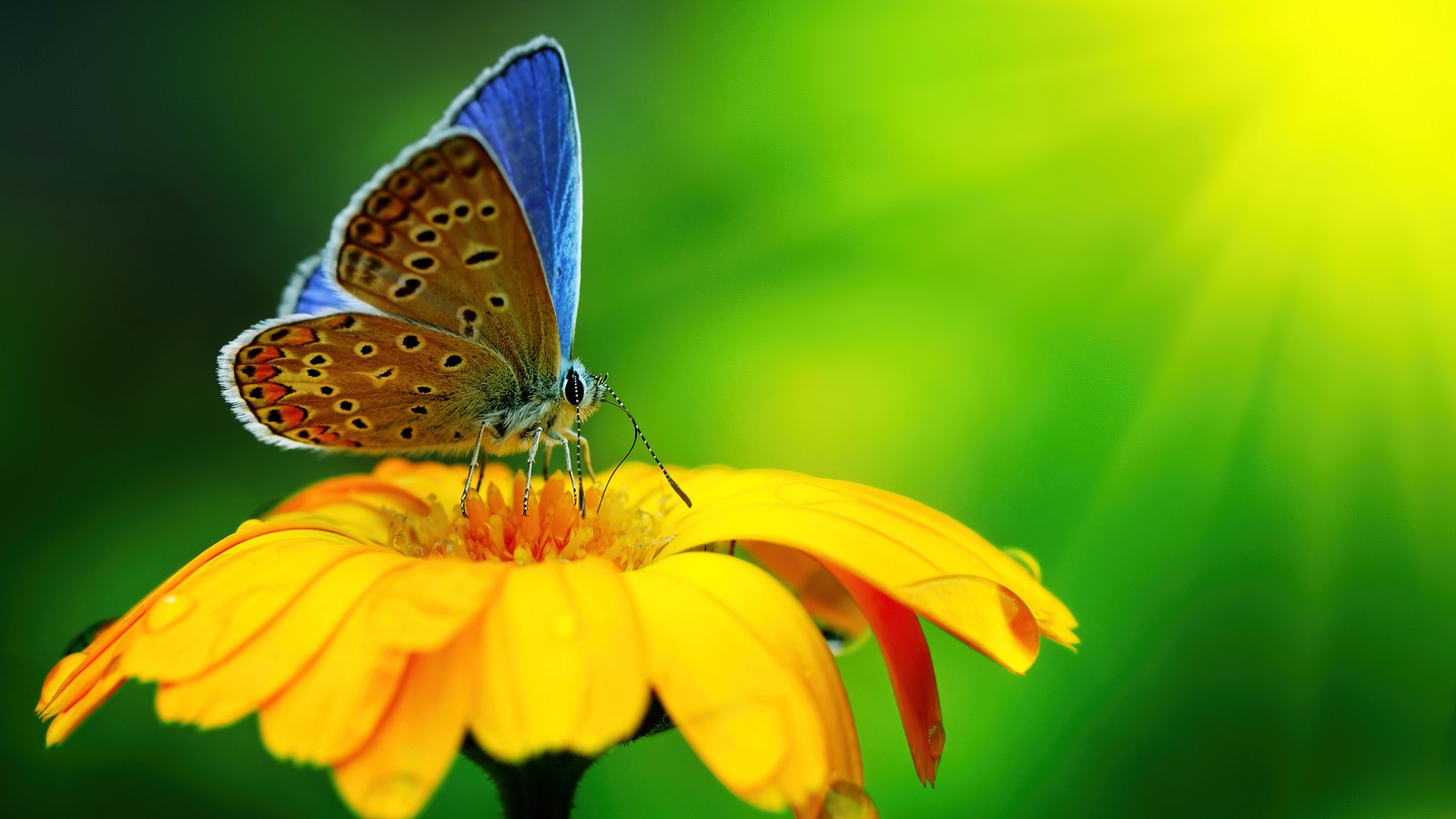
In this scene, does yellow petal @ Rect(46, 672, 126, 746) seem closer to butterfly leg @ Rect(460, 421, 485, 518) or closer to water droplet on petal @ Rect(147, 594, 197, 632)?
water droplet on petal @ Rect(147, 594, 197, 632)

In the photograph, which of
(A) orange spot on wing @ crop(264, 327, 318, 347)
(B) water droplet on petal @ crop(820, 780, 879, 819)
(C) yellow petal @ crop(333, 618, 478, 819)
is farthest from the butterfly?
(B) water droplet on petal @ crop(820, 780, 879, 819)

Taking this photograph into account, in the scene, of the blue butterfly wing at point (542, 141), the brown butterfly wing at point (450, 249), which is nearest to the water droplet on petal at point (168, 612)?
the brown butterfly wing at point (450, 249)

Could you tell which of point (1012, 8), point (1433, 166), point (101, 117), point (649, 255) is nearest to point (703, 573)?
point (649, 255)

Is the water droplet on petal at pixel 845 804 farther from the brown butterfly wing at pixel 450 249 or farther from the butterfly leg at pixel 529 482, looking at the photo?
the brown butterfly wing at pixel 450 249

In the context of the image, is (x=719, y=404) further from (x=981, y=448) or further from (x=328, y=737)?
(x=328, y=737)

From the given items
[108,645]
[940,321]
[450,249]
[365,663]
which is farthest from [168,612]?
[940,321]

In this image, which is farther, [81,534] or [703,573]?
[81,534]
